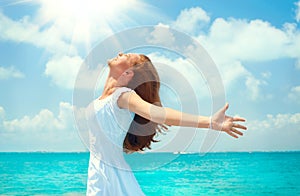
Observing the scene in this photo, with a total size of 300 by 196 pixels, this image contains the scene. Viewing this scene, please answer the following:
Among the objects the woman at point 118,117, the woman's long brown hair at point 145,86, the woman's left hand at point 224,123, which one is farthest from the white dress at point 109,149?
the woman's left hand at point 224,123

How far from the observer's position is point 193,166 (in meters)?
32.6

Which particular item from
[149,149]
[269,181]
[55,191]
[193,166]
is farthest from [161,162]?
[193,166]

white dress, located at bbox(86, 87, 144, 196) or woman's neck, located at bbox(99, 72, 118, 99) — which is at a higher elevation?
woman's neck, located at bbox(99, 72, 118, 99)

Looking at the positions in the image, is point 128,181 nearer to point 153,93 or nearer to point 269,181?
point 153,93

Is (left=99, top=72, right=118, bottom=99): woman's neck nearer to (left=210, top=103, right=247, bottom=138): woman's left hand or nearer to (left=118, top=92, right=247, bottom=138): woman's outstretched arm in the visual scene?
(left=118, top=92, right=247, bottom=138): woman's outstretched arm

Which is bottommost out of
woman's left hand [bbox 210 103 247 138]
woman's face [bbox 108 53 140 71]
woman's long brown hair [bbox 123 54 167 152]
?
woman's left hand [bbox 210 103 247 138]

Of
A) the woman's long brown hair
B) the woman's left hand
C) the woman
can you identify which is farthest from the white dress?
the woman's left hand

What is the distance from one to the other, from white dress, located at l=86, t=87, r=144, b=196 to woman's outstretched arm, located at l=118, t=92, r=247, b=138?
8cm

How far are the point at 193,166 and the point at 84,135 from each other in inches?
1190

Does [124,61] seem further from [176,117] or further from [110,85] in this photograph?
[176,117]

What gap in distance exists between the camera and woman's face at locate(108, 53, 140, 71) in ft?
9.78

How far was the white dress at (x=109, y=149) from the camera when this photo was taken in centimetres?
288

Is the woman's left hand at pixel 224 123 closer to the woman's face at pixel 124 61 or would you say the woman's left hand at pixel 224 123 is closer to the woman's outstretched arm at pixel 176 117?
the woman's outstretched arm at pixel 176 117

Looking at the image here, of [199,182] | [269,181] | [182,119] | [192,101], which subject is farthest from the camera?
[269,181]
